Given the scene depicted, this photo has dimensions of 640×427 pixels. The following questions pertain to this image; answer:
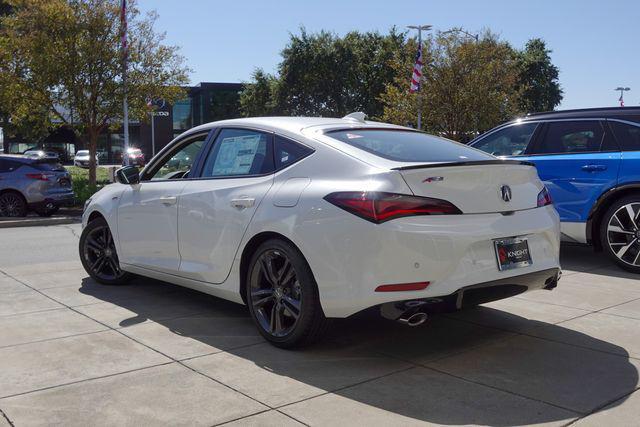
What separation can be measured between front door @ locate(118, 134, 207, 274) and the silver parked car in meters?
9.26

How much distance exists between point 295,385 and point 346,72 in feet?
143

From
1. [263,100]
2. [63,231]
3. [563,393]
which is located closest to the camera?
[563,393]

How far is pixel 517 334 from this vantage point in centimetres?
480

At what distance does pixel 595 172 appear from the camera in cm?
729

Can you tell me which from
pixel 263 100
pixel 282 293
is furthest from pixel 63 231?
pixel 263 100

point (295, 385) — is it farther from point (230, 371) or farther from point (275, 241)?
point (275, 241)

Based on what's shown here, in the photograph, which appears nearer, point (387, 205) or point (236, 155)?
point (387, 205)

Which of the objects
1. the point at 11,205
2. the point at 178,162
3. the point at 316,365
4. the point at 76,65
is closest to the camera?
the point at 316,365

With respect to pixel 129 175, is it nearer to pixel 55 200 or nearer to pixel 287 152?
pixel 287 152

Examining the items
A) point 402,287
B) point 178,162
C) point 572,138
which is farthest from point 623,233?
point 178,162

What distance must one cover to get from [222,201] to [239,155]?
43 centimetres

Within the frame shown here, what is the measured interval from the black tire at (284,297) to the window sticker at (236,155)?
77cm

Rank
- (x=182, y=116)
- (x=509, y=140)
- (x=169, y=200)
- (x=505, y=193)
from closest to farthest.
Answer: (x=505, y=193)
(x=169, y=200)
(x=509, y=140)
(x=182, y=116)

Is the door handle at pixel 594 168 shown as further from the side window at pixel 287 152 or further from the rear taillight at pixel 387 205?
the side window at pixel 287 152
